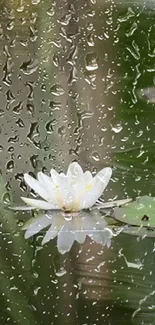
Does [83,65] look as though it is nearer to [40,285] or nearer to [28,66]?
[28,66]

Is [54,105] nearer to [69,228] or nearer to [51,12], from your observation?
[51,12]

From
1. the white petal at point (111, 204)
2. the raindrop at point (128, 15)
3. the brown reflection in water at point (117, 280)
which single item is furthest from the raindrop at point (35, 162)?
the raindrop at point (128, 15)

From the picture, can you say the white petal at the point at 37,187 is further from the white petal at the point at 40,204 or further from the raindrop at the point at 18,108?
the raindrop at the point at 18,108

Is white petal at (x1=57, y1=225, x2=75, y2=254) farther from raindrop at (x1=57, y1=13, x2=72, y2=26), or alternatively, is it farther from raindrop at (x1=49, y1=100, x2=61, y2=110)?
raindrop at (x1=57, y1=13, x2=72, y2=26)

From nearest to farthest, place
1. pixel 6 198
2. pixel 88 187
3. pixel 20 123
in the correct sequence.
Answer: pixel 88 187
pixel 6 198
pixel 20 123

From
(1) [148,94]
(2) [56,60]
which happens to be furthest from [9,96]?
(1) [148,94]
